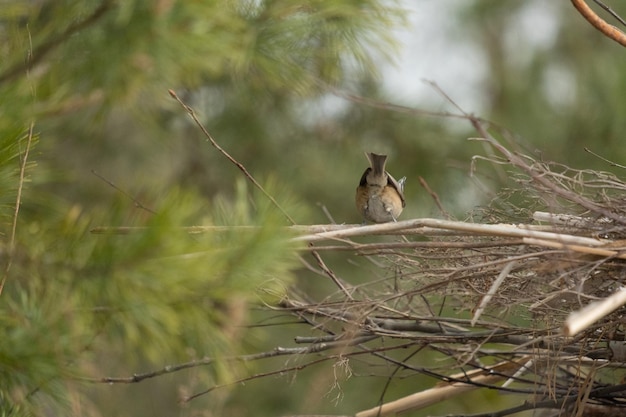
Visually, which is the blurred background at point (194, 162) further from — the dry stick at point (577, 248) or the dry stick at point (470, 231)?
the dry stick at point (577, 248)

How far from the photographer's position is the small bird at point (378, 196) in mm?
2982

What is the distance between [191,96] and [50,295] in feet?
9.98

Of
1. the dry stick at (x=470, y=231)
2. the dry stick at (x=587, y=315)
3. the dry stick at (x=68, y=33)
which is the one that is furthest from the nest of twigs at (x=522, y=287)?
the dry stick at (x=68, y=33)

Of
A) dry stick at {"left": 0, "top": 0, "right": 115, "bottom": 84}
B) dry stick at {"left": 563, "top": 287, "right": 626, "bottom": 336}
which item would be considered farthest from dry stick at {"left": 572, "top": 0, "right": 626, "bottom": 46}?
dry stick at {"left": 0, "top": 0, "right": 115, "bottom": 84}

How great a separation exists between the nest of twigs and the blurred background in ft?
0.45

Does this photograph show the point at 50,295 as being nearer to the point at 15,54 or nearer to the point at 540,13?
the point at 15,54

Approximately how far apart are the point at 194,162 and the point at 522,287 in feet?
10.5

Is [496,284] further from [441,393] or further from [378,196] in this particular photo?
[378,196]

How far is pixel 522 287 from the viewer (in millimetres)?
2021

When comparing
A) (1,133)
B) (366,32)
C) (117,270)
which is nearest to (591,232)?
(117,270)

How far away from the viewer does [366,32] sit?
311cm

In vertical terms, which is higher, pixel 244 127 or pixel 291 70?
pixel 291 70

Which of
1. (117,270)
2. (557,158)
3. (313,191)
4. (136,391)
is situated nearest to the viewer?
(117,270)

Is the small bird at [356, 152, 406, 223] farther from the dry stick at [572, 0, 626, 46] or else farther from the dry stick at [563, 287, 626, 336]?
the dry stick at [563, 287, 626, 336]
